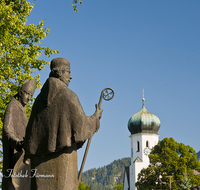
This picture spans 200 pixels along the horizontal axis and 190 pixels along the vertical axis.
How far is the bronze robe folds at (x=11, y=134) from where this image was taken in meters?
5.30

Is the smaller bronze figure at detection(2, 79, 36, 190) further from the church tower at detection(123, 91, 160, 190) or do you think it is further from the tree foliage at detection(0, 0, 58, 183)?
the church tower at detection(123, 91, 160, 190)

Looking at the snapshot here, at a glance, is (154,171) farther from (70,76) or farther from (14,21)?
(70,76)

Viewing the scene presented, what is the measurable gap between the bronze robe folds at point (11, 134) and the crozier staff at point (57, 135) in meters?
0.72

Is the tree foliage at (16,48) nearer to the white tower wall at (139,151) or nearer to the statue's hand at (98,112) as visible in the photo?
the statue's hand at (98,112)

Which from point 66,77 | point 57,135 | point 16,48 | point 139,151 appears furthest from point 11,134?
point 139,151

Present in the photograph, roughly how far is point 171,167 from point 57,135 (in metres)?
44.6

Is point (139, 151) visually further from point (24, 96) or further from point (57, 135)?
point (57, 135)

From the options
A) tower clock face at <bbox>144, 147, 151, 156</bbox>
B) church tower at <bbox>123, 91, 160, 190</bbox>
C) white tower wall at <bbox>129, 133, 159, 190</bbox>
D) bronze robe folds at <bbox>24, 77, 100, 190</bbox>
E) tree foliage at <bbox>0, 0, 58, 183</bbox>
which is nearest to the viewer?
bronze robe folds at <bbox>24, 77, 100, 190</bbox>

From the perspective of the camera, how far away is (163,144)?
2008 inches

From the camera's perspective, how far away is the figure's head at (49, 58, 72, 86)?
468 centimetres

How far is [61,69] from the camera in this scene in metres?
4.68

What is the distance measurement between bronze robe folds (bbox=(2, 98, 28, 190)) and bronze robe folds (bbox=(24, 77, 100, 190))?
2.43 ft

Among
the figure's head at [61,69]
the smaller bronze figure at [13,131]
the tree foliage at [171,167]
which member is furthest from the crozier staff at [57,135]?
the tree foliage at [171,167]

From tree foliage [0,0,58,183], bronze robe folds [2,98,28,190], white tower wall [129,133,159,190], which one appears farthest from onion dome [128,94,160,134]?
bronze robe folds [2,98,28,190]
